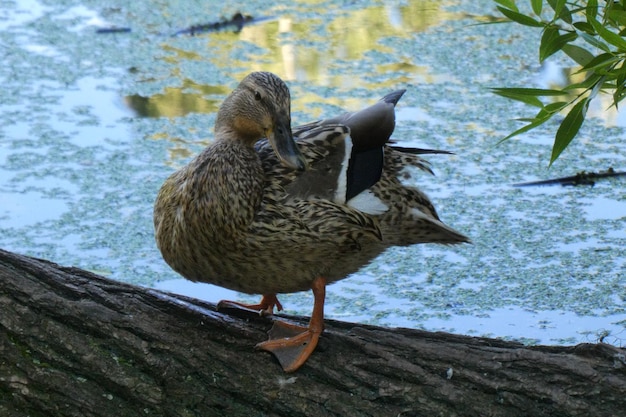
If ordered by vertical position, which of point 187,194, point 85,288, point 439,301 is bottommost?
point 439,301

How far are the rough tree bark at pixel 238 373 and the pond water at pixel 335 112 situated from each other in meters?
1.23

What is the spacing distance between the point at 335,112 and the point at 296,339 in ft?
9.08

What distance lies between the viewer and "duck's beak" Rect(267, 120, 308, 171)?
7.53ft

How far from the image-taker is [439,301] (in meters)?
3.58

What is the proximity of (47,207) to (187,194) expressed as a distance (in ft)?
6.80

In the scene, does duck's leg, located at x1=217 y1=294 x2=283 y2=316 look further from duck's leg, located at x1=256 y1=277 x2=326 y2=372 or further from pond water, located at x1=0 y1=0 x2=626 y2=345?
pond water, located at x1=0 y1=0 x2=626 y2=345

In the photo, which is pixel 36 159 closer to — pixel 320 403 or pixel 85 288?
pixel 85 288

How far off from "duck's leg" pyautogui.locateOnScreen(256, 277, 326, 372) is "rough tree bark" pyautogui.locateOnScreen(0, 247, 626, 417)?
2 cm

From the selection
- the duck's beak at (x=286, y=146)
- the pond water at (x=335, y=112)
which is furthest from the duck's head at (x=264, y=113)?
the pond water at (x=335, y=112)

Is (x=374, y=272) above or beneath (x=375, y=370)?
beneath

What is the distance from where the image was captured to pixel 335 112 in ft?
16.2

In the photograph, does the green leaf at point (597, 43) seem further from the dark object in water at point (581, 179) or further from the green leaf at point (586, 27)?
the dark object in water at point (581, 179)

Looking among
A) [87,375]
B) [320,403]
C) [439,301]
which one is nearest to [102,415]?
[87,375]

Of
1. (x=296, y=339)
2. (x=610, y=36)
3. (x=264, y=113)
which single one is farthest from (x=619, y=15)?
(x=296, y=339)
